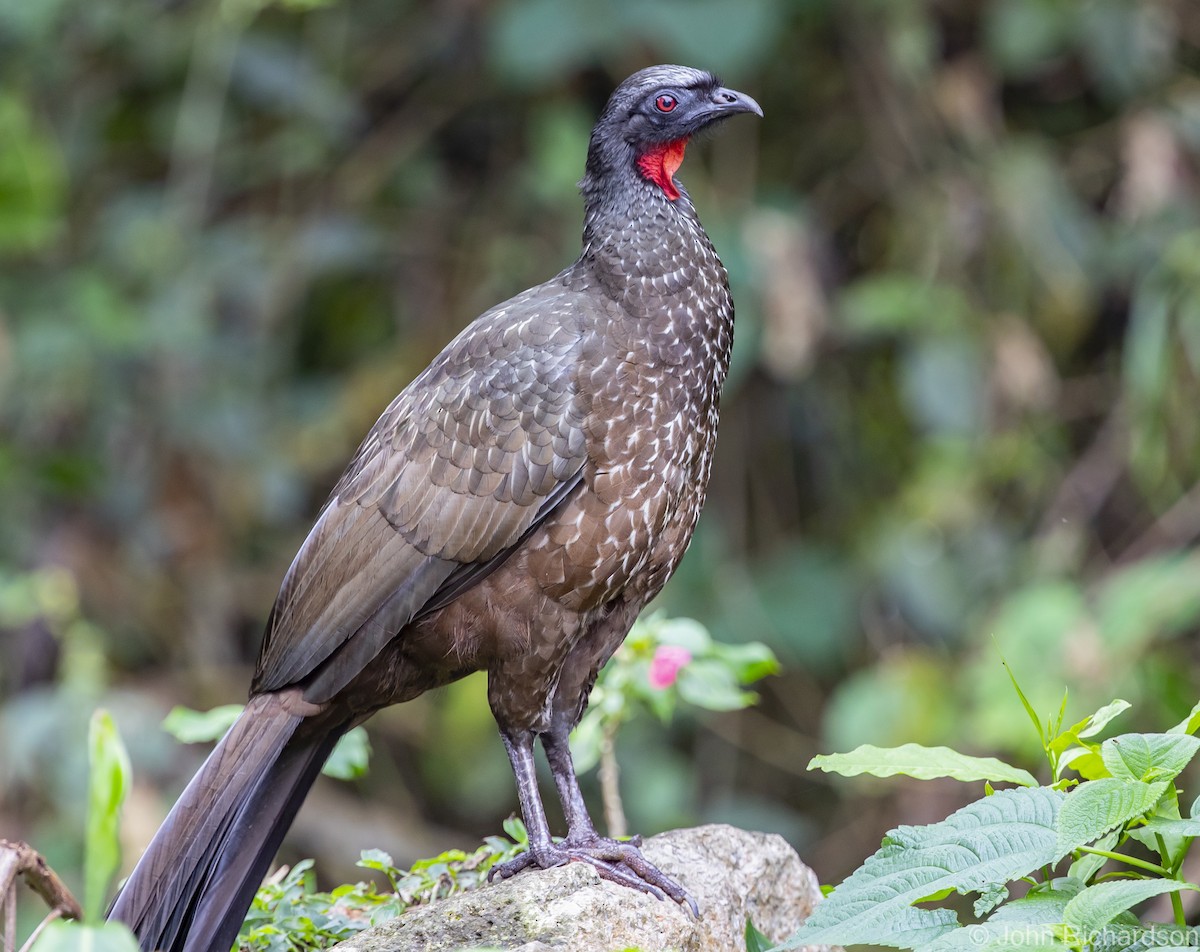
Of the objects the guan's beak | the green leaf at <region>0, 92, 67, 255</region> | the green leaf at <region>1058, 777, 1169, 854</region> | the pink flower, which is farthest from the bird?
the green leaf at <region>0, 92, 67, 255</region>

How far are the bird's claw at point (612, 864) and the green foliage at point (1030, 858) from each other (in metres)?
0.68

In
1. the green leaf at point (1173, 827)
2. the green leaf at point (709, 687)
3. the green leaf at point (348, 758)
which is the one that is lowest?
the green leaf at point (1173, 827)

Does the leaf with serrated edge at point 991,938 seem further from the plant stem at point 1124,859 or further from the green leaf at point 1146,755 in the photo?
the green leaf at point 1146,755

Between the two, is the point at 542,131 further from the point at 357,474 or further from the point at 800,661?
the point at 357,474

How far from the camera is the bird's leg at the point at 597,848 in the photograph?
283 cm

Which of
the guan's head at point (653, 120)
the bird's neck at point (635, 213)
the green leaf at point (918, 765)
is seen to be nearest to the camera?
the green leaf at point (918, 765)

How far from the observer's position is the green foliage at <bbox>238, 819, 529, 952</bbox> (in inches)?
110

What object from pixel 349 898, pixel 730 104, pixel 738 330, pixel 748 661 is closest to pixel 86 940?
pixel 349 898

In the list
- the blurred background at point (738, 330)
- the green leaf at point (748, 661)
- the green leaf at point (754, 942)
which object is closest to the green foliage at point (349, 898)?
the green leaf at point (748, 661)

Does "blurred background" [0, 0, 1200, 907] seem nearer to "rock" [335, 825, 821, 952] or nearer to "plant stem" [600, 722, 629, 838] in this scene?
"plant stem" [600, 722, 629, 838]

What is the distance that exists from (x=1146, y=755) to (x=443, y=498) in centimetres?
155

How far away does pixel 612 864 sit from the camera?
9.78 feet

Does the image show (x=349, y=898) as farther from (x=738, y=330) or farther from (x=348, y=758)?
(x=738, y=330)

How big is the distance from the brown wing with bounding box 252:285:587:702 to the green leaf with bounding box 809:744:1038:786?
40.8 inches
